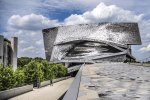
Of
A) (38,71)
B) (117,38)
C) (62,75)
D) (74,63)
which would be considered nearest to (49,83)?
(38,71)

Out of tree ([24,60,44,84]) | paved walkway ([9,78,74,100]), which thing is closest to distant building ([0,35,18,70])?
tree ([24,60,44,84])

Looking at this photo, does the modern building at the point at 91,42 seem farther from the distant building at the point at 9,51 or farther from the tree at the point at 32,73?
the tree at the point at 32,73

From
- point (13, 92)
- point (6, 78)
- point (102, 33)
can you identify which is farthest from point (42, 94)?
point (102, 33)

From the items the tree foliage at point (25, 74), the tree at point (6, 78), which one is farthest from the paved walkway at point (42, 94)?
the tree foliage at point (25, 74)

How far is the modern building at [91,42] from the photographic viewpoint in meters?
117

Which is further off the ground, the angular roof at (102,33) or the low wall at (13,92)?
the angular roof at (102,33)

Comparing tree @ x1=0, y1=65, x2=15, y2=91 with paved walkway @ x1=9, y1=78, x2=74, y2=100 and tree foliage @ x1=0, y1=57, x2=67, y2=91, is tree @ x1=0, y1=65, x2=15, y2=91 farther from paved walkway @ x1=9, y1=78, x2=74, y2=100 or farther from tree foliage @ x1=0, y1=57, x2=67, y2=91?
paved walkway @ x1=9, y1=78, x2=74, y2=100

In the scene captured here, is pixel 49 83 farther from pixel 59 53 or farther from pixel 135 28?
pixel 135 28

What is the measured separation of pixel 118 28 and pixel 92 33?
32.6 ft

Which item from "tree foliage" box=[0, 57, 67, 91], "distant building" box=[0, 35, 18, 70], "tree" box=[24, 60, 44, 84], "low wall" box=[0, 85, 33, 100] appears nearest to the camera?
"low wall" box=[0, 85, 33, 100]

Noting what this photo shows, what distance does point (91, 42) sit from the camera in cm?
12369

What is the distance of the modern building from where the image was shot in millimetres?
116688

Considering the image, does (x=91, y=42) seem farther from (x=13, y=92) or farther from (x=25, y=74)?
(x=13, y=92)

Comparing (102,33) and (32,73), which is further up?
(102,33)
